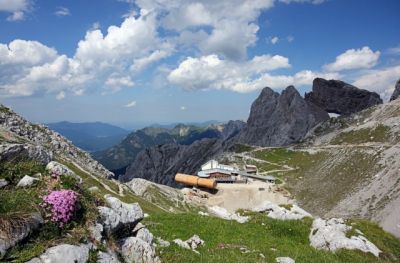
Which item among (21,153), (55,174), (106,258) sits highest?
(21,153)

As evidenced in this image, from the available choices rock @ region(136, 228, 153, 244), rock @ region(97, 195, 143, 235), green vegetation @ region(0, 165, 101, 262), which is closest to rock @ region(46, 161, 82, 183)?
green vegetation @ region(0, 165, 101, 262)

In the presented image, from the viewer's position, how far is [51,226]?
14445mm

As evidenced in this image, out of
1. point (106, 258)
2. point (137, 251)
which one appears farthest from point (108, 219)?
point (106, 258)

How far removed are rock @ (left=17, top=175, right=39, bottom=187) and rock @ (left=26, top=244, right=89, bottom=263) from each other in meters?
3.77

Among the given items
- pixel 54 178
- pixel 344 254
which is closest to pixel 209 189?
pixel 344 254

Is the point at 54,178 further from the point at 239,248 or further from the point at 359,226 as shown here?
the point at 359,226

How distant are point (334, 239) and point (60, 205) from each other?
23.6m

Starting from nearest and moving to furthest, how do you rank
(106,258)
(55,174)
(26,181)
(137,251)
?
(106,258), (26,181), (55,174), (137,251)

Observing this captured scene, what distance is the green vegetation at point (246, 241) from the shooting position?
2100 centimetres

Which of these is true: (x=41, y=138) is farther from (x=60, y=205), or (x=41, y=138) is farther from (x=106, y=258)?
(x=106, y=258)

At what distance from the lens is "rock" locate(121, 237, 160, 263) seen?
17045mm

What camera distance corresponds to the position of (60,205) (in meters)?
15.1

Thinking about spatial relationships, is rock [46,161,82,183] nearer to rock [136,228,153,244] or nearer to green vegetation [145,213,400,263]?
rock [136,228,153,244]

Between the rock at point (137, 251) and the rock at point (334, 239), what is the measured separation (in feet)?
58.0
